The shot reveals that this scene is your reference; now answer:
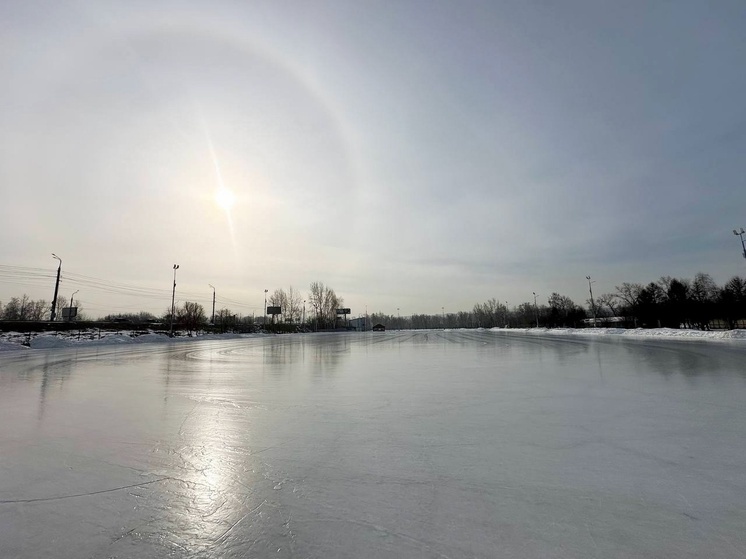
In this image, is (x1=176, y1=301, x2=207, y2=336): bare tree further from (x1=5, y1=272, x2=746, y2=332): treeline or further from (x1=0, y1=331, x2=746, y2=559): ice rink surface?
(x1=0, y1=331, x2=746, y2=559): ice rink surface

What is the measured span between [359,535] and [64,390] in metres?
8.31

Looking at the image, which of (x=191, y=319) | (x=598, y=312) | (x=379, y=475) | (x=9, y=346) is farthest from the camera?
(x=598, y=312)

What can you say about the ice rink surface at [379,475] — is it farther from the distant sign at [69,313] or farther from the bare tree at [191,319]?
the distant sign at [69,313]

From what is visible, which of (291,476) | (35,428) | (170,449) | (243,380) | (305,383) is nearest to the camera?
(291,476)

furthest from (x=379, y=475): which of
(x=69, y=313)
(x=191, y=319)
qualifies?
(x=69, y=313)

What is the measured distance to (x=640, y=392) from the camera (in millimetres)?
6602

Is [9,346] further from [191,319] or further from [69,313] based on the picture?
[69,313]

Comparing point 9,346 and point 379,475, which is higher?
point 9,346

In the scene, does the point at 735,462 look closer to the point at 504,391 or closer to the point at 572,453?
the point at 572,453

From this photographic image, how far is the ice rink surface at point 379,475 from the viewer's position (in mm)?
2250

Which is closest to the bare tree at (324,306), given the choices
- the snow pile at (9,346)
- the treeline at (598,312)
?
the treeline at (598,312)

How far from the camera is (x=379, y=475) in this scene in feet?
10.5

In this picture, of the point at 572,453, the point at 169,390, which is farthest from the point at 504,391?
the point at 169,390

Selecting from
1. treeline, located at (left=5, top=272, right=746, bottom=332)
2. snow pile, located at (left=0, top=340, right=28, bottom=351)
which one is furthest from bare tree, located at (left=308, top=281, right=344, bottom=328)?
snow pile, located at (left=0, top=340, right=28, bottom=351)
